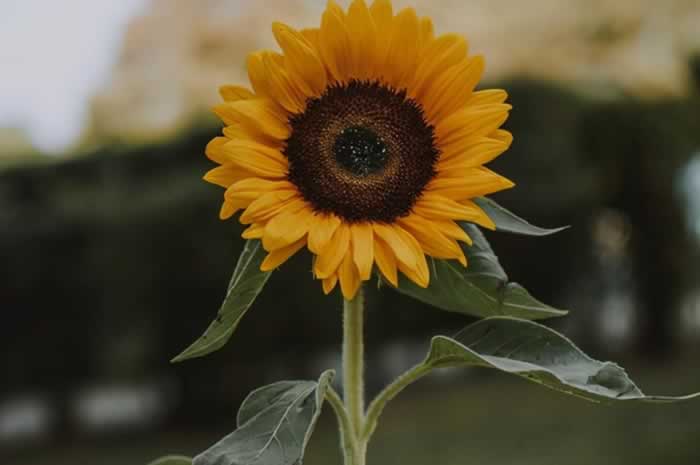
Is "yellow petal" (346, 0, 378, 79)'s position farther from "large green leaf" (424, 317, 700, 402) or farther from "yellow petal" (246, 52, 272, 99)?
"large green leaf" (424, 317, 700, 402)

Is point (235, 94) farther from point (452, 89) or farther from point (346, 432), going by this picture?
point (346, 432)

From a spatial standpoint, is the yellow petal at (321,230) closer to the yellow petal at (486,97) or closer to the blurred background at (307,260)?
the yellow petal at (486,97)

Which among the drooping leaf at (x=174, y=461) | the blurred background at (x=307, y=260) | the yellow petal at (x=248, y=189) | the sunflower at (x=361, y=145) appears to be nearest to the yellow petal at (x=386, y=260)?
the sunflower at (x=361, y=145)

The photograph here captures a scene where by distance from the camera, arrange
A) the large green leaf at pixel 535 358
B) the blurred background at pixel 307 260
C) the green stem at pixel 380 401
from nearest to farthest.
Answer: the large green leaf at pixel 535 358
the green stem at pixel 380 401
the blurred background at pixel 307 260

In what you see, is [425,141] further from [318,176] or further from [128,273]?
[128,273]

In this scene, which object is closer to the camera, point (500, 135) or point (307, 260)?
point (500, 135)

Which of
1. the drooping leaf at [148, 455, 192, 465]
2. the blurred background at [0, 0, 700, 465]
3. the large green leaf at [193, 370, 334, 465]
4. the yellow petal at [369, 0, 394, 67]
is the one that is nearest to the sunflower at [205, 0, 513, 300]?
the yellow petal at [369, 0, 394, 67]

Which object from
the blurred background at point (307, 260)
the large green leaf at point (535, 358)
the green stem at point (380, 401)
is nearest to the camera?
the large green leaf at point (535, 358)

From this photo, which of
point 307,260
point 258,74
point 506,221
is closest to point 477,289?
point 506,221
